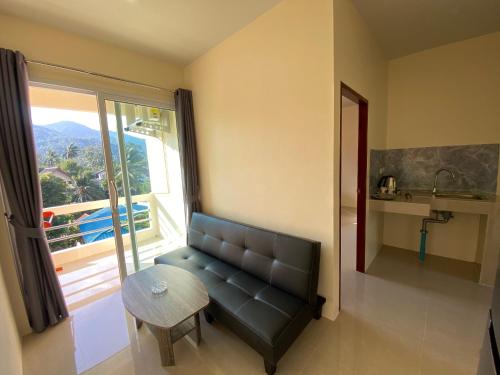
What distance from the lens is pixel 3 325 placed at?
126 centimetres

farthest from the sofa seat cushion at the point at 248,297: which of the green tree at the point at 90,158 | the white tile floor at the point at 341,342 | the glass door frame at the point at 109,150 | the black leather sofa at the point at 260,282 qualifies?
the green tree at the point at 90,158

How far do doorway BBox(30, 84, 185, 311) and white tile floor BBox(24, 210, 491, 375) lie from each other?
0.59 metres

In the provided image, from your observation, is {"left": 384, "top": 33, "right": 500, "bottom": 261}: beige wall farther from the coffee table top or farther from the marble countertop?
the coffee table top

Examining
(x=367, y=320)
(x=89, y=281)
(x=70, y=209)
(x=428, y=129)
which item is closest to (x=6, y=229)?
(x=89, y=281)

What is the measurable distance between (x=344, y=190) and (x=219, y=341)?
4291 millimetres

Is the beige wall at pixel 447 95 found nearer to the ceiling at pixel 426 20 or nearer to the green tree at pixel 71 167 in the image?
the ceiling at pixel 426 20

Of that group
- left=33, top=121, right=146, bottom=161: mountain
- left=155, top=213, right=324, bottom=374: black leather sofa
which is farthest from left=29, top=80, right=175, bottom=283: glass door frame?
left=155, top=213, right=324, bottom=374: black leather sofa

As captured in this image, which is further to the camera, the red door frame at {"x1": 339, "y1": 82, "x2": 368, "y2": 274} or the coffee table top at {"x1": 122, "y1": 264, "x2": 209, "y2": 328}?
the red door frame at {"x1": 339, "y1": 82, "x2": 368, "y2": 274}

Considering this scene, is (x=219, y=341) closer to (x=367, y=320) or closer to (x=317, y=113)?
(x=367, y=320)

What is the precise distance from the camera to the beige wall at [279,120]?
5.16 ft

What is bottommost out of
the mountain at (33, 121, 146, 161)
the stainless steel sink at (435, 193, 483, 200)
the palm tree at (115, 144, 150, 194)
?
the stainless steel sink at (435, 193, 483, 200)

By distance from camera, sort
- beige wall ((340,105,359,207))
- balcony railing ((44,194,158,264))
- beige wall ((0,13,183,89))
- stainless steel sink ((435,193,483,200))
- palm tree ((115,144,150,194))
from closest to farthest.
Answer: beige wall ((0,13,183,89)) → stainless steel sink ((435,193,483,200)) → palm tree ((115,144,150,194)) → balcony railing ((44,194,158,264)) → beige wall ((340,105,359,207))

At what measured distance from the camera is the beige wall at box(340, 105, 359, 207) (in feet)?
14.8

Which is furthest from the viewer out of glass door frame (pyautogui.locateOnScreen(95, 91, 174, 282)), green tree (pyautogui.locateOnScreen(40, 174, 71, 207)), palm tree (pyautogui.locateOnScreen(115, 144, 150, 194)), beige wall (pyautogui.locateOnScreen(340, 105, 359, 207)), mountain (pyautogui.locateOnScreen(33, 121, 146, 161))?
beige wall (pyautogui.locateOnScreen(340, 105, 359, 207))
